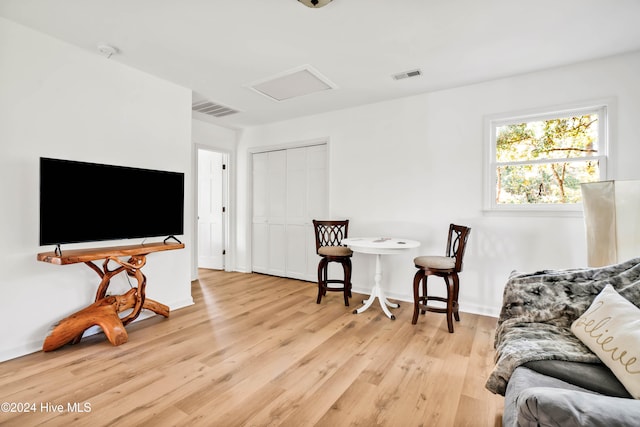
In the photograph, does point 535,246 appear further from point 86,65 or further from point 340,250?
point 86,65

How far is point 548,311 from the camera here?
1.60 meters

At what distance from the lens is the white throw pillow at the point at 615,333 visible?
1063 mm

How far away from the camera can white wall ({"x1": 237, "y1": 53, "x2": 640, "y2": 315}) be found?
8.70 ft

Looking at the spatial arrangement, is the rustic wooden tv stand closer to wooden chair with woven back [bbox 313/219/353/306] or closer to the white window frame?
wooden chair with woven back [bbox 313/219/353/306]

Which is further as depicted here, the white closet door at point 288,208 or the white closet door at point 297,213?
the white closet door at point 297,213

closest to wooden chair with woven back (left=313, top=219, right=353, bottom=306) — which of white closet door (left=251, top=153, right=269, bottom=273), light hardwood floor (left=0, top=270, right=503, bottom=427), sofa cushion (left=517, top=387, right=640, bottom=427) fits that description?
light hardwood floor (left=0, top=270, right=503, bottom=427)

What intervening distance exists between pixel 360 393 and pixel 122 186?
259 centimetres

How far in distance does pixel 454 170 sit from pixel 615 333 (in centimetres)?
229

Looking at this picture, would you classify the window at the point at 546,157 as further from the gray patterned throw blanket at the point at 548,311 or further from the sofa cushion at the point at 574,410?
the sofa cushion at the point at 574,410

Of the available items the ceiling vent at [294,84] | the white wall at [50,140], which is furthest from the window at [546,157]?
the white wall at [50,140]

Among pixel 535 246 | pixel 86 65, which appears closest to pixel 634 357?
pixel 535 246

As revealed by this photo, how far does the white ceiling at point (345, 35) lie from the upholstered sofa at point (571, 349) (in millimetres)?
1810

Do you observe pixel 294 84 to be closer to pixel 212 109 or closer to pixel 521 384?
pixel 212 109

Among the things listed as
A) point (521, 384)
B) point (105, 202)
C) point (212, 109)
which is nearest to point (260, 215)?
point (212, 109)
